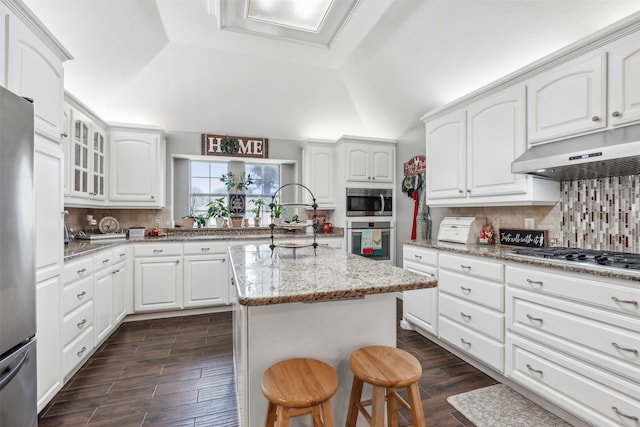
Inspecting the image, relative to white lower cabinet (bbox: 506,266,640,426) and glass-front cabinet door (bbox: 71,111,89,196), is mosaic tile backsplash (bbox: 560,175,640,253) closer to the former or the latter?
white lower cabinet (bbox: 506,266,640,426)

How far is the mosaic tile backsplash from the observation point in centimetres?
186

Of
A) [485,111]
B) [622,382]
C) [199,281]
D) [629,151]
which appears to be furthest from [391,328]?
[199,281]

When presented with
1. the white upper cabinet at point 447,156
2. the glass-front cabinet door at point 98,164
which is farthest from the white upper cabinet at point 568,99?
the glass-front cabinet door at point 98,164

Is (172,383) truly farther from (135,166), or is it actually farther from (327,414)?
(135,166)

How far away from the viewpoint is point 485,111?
8.09 feet

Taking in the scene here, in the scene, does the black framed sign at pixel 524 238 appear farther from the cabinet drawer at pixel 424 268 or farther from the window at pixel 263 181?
the window at pixel 263 181

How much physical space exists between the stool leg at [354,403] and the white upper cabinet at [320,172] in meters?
3.12

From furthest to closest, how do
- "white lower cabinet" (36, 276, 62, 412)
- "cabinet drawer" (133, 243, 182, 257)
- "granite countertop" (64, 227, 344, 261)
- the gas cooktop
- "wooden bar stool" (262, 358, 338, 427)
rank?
"cabinet drawer" (133, 243, 182, 257), "granite countertop" (64, 227, 344, 261), "white lower cabinet" (36, 276, 62, 412), the gas cooktop, "wooden bar stool" (262, 358, 338, 427)

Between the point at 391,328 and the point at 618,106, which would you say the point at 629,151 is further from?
the point at 391,328

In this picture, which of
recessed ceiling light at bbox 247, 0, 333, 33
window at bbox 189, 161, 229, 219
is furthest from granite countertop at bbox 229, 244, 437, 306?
window at bbox 189, 161, 229, 219

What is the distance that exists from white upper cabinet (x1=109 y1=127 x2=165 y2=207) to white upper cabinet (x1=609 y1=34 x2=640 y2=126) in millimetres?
4141

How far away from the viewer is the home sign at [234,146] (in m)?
4.14

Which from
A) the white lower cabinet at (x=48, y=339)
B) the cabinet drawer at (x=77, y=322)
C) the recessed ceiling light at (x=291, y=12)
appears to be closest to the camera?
the white lower cabinet at (x=48, y=339)

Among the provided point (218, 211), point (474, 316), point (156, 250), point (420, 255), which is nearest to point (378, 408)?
point (474, 316)
